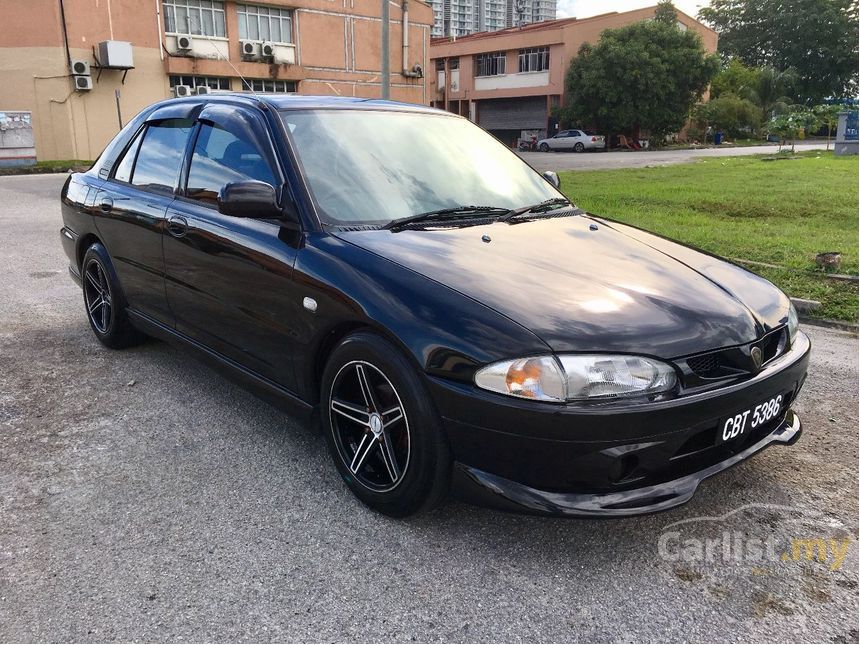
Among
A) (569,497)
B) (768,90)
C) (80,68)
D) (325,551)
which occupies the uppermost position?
(768,90)

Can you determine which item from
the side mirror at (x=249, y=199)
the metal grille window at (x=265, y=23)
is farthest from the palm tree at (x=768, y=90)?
the side mirror at (x=249, y=199)

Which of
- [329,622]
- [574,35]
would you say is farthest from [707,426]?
[574,35]

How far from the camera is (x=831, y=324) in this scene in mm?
5617

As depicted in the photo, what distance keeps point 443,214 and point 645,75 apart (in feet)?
143

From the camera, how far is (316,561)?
2.57 m

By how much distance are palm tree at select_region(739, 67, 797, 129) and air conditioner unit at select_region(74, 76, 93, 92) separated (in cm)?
4635

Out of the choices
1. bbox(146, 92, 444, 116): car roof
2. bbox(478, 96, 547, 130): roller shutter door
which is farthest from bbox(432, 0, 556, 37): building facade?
bbox(146, 92, 444, 116): car roof

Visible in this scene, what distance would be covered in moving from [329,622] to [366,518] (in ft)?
2.06

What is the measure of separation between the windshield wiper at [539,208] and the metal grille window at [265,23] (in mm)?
32069

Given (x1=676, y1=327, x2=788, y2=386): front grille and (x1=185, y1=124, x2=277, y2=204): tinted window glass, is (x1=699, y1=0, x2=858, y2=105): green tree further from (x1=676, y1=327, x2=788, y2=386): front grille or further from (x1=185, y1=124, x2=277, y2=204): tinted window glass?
(x1=676, y1=327, x2=788, y2=386): front grille

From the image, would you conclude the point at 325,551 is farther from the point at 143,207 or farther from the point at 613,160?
the point at 613,160

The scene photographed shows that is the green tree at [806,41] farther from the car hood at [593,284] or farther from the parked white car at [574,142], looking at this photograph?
the car hood at [593,284]

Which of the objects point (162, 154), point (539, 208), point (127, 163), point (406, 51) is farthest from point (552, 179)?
point (406, 51)

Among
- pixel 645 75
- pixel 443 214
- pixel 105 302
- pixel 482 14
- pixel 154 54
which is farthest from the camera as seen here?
pixel 482 14
